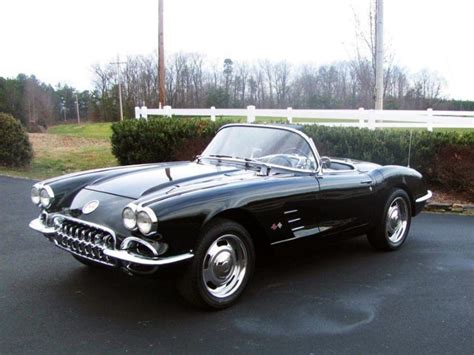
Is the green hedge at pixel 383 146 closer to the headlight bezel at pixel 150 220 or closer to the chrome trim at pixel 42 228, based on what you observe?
the chrome trim at pixel 42 228

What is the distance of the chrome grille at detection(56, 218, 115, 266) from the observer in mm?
3830

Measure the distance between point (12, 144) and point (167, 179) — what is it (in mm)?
10357

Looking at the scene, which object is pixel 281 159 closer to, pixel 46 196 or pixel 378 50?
pixel 46 196

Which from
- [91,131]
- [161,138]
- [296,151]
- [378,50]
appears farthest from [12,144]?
[91,131]

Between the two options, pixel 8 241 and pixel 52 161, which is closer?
pixel 8 241

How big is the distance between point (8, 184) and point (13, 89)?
7371 centimetres

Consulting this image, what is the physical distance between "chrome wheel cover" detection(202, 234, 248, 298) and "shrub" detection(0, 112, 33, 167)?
1079 centimetres

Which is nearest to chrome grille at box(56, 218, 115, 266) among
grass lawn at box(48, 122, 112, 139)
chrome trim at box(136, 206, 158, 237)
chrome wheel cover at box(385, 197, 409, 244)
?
chrome trim at box(136, 206, 158, 237)

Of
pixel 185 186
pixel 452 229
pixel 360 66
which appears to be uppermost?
pixel 360 66

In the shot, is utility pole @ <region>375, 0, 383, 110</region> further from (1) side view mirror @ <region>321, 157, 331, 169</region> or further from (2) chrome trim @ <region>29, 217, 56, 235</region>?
(2) chrome trim @ <region>29, 217, 56, 235</region>

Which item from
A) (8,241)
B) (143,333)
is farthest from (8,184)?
(143,333)

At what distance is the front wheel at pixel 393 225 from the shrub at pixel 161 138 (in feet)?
20.7

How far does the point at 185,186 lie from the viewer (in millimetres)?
4195

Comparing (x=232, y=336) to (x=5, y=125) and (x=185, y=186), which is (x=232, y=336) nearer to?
(x=185, y=186)
